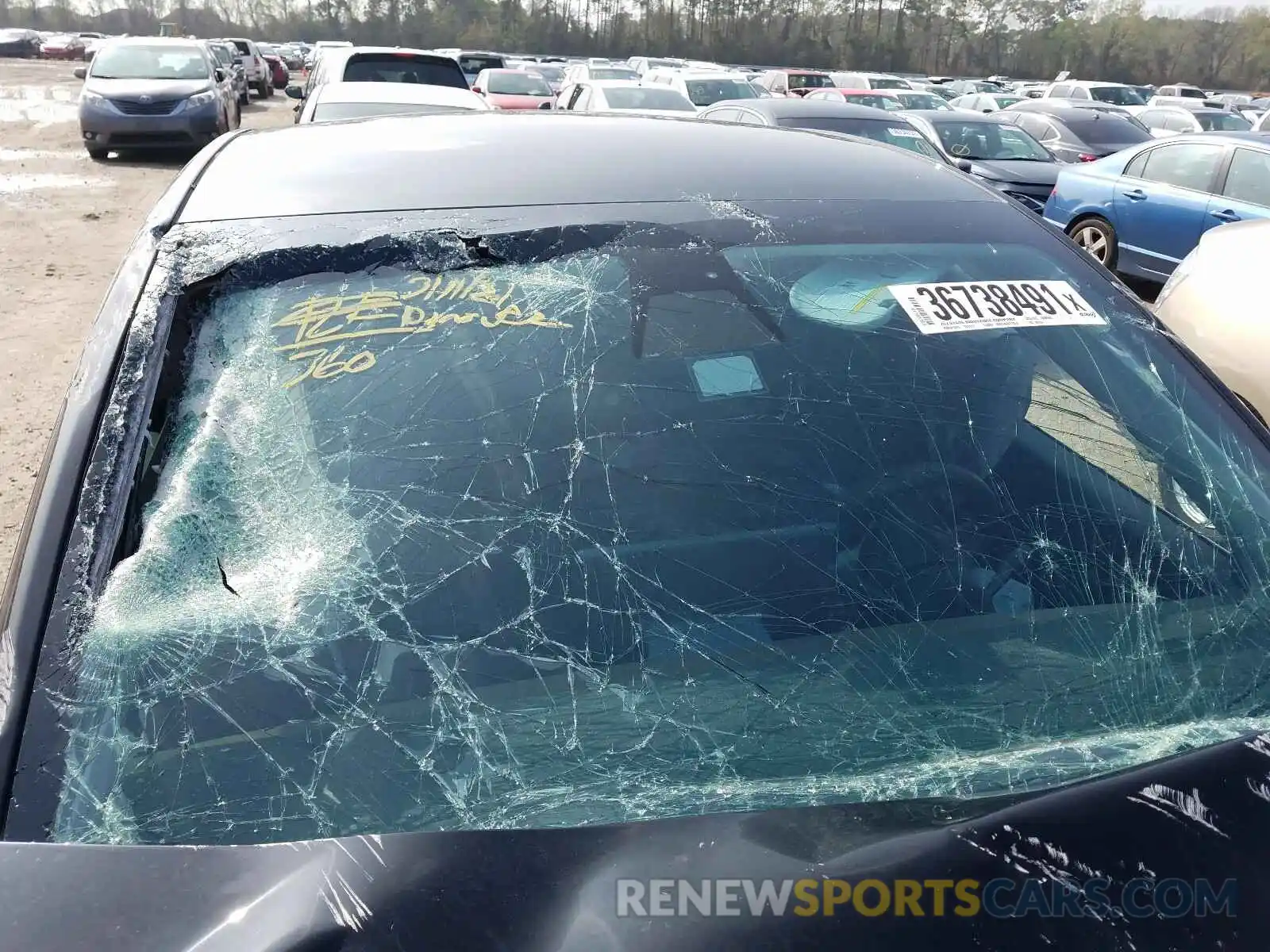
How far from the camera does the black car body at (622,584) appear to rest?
0.95 metres

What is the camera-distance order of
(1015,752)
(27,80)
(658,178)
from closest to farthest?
(1015,752)
(658,178)
(27,80)

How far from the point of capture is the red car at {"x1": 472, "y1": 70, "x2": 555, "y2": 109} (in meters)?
14.9

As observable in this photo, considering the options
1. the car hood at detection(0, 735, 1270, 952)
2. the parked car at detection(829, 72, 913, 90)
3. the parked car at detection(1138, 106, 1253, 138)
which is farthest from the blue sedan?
the parked car at detection(829, 72, 913, 90)

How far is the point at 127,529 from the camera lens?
54.3 inches

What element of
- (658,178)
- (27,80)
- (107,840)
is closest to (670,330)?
(658,178)

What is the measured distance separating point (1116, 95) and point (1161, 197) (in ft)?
68.6

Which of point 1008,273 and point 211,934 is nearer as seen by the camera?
point 211,934

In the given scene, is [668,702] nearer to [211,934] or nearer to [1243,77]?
[211,934]

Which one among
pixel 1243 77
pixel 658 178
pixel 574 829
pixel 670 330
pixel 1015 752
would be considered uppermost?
pixel 658 178

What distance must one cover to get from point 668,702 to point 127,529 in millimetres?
776

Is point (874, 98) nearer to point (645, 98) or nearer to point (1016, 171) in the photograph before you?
point (645, 98)

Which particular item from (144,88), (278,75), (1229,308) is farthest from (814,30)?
(1229,308)

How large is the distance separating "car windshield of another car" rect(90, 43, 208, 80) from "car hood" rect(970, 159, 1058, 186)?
36.5ft

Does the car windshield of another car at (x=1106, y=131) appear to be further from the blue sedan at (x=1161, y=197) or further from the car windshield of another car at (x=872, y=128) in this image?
the car windshield of another car at (x=872, y=128)
